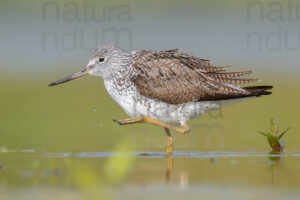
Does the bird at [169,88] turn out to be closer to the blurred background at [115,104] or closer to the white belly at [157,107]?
the white belly at [157,107]

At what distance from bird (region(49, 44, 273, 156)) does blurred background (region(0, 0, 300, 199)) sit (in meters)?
0.61

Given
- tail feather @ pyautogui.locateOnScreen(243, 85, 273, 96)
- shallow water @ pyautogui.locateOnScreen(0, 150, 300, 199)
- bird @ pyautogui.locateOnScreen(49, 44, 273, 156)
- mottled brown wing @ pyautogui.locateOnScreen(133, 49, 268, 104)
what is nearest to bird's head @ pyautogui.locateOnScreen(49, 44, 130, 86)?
bird @ pyautogui.locateOnScreen(49, 44, 273, 156)

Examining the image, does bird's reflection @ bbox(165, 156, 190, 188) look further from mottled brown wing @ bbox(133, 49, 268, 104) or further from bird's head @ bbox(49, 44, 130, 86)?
bird's head @ bbox(49, 44, 130, 86)

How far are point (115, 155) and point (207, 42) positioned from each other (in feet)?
44.8

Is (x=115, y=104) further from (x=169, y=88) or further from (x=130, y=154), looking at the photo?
(x=130, y=154)

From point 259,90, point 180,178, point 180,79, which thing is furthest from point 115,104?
point 180,178

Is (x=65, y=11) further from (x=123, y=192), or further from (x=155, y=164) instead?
(x=123, y=192)

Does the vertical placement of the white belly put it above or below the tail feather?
below

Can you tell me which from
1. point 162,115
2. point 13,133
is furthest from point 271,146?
point 13,133

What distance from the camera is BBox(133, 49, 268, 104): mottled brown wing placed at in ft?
37.5

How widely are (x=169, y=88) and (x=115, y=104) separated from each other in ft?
18.4

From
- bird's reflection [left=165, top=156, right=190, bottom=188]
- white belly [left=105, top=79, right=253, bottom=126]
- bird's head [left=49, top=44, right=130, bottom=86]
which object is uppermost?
bird's head [left=49, top=44, right=130, bottom=86]

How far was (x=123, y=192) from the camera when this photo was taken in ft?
27.2

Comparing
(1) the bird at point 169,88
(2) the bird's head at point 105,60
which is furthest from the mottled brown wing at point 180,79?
(2) the bird's head at point 105,60
